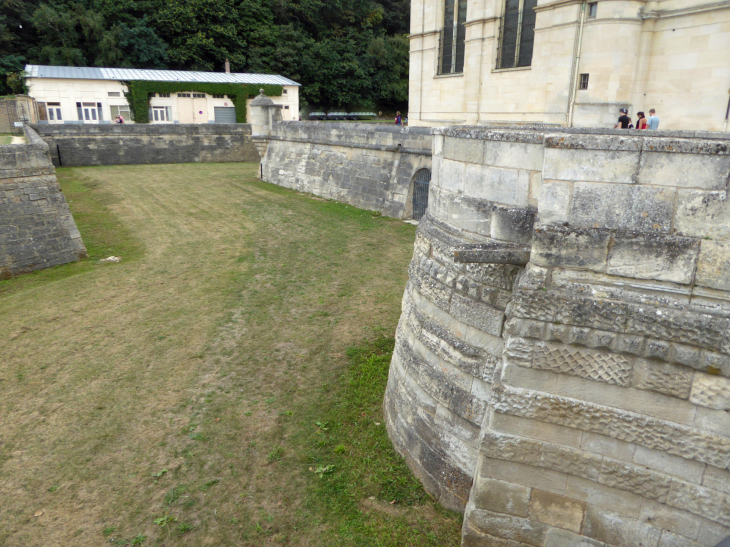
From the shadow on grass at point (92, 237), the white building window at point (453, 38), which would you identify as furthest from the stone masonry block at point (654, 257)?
the white building window at point (453, 38)

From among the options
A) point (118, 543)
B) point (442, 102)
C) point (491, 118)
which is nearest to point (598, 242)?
point (118, 543)

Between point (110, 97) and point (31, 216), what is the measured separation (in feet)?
79.6

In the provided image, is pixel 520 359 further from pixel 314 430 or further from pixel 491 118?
pixel 491 118

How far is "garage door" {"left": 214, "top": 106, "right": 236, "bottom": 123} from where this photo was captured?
34375 mm

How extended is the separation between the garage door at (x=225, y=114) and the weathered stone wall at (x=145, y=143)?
705 centimetres

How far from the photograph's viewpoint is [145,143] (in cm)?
2662

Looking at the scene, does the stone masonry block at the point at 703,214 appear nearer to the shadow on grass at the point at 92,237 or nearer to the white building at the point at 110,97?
the shadow on grass at the point at 92,237

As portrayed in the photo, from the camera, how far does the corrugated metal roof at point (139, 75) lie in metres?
29.7

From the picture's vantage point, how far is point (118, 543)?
418 cm

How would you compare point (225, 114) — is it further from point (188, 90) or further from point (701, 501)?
point (701, 501)

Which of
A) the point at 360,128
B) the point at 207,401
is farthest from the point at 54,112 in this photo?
the point at 207,401

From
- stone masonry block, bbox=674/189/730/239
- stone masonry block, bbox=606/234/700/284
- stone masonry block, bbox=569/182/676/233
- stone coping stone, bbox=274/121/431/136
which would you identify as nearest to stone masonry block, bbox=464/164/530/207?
stone masonry block, bbox=569/182/676/233

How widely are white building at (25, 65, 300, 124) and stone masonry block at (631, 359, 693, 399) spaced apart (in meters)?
34.4

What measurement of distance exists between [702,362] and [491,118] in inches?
725
